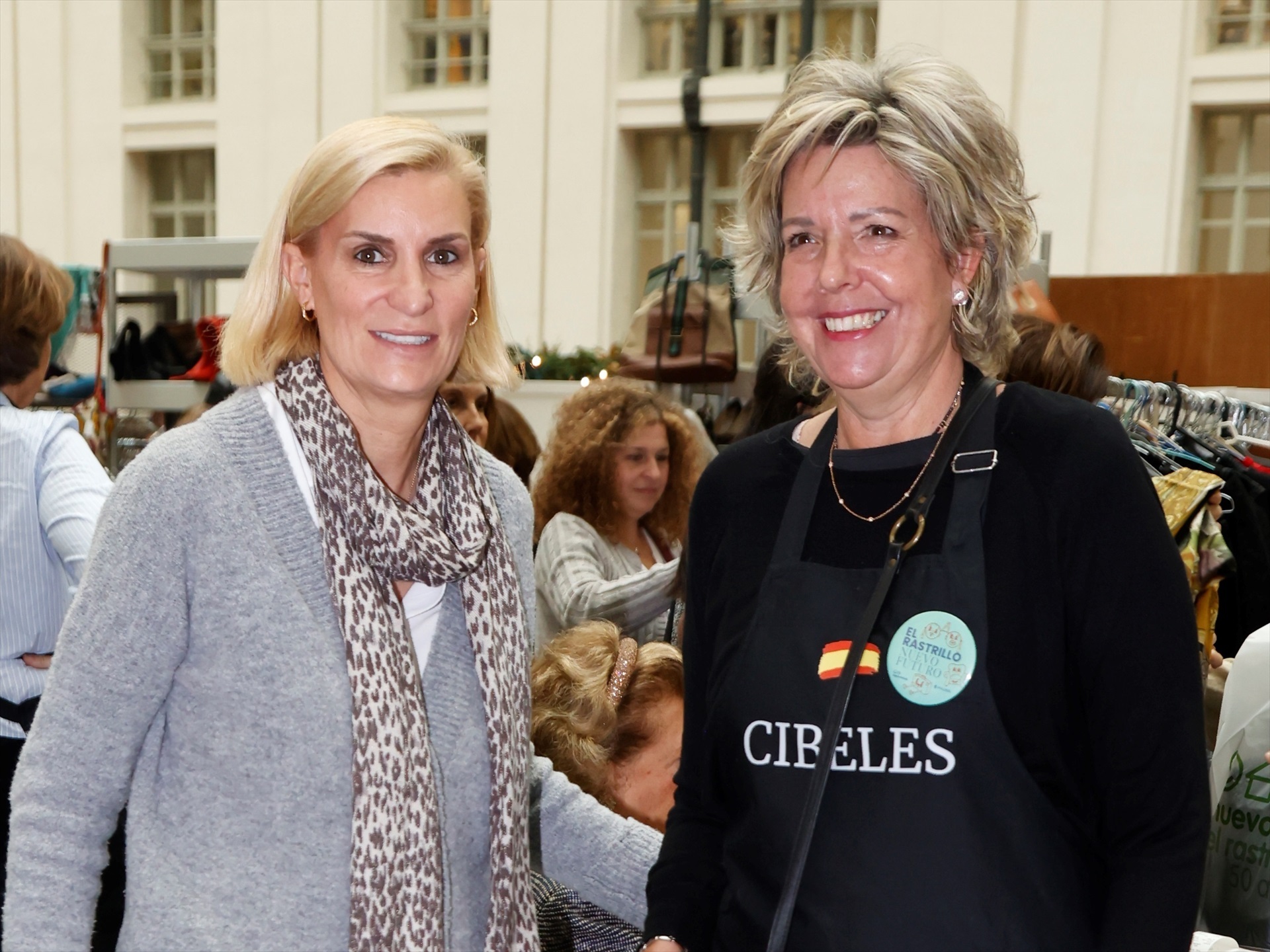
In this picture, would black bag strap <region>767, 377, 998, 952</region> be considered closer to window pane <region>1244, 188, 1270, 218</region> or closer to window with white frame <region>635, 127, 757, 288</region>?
window pane <region>1244, 188, 1270, 218</region>

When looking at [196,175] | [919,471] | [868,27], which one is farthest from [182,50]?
[919,471]

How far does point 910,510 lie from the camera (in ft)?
4.52

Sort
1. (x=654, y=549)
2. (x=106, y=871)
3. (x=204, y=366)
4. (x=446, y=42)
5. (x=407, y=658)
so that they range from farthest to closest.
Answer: (x=446, y=42) < (x=204, y=366) < (x=654, y=549) < (x=106, y=871) < (x=407, y=658)

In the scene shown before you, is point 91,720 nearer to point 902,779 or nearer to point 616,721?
point 902,779

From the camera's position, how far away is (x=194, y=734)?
1410mm

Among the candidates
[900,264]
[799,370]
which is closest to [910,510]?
[900,264]

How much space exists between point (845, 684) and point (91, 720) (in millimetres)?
812

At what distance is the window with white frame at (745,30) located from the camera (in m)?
10.7

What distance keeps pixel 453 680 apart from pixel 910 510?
617mm

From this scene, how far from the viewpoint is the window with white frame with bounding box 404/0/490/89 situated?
38.7 feet

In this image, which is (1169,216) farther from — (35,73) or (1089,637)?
(35,73)

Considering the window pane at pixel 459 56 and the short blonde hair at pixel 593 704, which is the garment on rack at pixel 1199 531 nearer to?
the short blonde hair at pixel 593 704

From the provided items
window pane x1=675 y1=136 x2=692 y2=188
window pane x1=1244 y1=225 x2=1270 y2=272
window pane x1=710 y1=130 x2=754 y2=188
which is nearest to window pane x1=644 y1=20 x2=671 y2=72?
window pane x1=675 y1=136 x2=692 y2=188

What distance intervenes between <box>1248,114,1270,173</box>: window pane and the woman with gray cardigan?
9387mm
